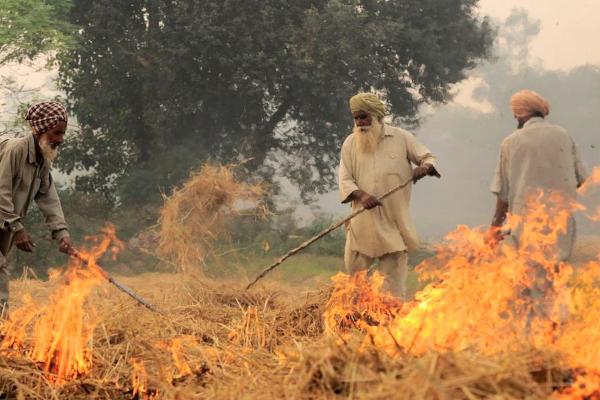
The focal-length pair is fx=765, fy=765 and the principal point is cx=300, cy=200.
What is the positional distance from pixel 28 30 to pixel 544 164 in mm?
12749

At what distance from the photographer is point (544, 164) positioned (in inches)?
247

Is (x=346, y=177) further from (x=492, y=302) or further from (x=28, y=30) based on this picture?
(x=28, y=30)

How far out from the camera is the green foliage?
618 inches

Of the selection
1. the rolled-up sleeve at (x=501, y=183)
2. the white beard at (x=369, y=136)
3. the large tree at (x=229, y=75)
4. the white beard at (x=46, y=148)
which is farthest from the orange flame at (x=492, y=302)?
the large tree at (x=229, y=75)

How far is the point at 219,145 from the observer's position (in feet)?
68.1

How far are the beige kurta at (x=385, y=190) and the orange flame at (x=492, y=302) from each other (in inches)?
15.3

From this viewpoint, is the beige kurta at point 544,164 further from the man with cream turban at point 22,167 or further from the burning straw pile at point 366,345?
the man with cream turban at point 22,167

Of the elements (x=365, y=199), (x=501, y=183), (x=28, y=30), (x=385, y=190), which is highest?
(x=28, y=30)

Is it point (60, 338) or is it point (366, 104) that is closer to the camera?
point (60, 338)

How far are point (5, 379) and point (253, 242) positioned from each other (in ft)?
45.0

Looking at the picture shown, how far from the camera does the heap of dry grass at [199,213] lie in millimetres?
9633

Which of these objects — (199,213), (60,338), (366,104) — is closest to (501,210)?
(366,104)

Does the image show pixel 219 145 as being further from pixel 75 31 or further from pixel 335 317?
pixel 335 317

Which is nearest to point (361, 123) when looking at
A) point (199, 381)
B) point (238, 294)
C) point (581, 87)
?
point (238, 294)
